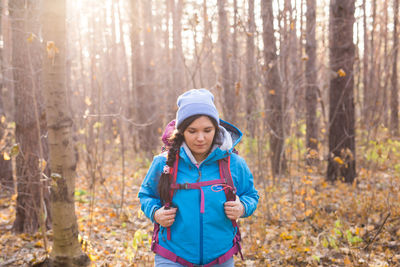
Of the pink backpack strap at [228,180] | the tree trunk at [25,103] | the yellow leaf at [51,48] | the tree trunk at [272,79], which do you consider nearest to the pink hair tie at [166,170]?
the pink backpack strap at [228,180]

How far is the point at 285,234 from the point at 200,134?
10.2 ft

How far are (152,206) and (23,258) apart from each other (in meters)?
2.62

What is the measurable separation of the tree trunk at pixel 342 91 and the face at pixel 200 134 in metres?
5.09

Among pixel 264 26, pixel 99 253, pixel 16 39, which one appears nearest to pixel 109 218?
pixel 99 253

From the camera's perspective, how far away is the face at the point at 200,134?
7.04ft

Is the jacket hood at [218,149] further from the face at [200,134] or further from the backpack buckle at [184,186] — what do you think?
the backpack buckle at [184,186]

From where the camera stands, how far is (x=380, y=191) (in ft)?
21.3

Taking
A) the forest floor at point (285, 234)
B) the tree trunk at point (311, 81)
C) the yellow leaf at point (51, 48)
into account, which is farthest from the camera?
the tree trunk at point (311, 81)

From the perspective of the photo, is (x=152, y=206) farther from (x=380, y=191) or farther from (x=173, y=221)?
(x=380, y=191)

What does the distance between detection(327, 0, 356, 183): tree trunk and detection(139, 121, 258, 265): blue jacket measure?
511 cm

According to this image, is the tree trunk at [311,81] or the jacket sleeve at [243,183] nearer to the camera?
the jacket sleeve at [243,183]

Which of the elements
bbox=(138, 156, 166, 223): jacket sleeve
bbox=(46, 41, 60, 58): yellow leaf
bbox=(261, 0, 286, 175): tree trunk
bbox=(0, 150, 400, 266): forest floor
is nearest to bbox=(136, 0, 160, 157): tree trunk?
bbox=(261, 0, 286, 175): tree trunk

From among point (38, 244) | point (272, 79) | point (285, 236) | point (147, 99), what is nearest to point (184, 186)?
point (285, 236)

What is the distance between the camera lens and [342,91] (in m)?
6.98
